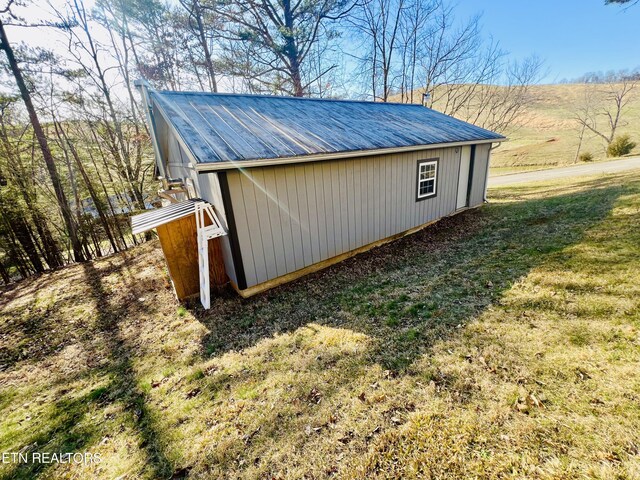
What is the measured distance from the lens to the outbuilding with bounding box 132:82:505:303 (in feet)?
16.0

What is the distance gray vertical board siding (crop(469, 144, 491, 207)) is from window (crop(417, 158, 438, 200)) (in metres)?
2.28

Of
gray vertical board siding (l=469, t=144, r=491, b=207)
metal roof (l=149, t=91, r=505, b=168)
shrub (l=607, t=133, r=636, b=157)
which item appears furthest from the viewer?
shrub (l=607, t=133, r=636, b=157)

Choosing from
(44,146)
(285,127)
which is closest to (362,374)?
(285,127)

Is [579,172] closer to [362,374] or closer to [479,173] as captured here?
[479,173]

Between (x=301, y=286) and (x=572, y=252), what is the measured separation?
5220 mm

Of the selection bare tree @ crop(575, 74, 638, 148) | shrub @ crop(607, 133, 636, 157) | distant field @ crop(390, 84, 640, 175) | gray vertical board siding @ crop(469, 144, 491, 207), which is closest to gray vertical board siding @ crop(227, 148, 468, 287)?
gray vertical board siding @ crop(469, 144, 491, 207)

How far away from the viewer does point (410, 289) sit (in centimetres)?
490

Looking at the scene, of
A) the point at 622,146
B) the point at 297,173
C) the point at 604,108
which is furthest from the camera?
the point at 604,108

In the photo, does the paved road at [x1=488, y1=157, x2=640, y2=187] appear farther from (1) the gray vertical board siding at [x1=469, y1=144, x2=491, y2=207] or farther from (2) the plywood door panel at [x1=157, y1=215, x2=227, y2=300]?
(2) the plywood door panel at [x1=157, y1=215, x2=227, y2=300]

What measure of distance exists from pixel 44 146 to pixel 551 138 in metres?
44.9

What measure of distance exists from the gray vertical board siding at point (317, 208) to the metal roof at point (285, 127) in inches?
14.0

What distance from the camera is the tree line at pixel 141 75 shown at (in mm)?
9133

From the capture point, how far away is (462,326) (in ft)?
11.9

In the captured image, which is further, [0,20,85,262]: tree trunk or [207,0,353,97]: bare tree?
[207,0,353,97]: bare tree
